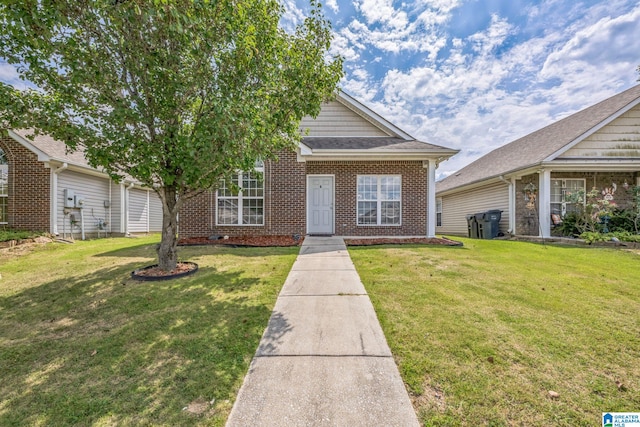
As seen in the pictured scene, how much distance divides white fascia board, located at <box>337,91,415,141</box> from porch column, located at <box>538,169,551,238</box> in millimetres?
5180

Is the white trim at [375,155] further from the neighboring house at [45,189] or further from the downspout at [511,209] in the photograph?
the neighboring house at [45,189]

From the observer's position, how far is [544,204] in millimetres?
10719

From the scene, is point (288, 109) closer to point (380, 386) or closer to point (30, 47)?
point (30, 47)

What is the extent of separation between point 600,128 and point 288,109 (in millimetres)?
13003

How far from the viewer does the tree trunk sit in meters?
5.51

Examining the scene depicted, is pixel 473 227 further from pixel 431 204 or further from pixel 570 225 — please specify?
pixel 431 204

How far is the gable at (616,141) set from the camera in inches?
434

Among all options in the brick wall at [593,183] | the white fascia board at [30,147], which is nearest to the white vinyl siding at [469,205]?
the brick wall at [593,183]

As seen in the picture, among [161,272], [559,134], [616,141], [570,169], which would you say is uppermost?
[559,134]

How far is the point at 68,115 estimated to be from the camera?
4922 mm

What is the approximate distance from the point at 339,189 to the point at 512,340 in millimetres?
8159

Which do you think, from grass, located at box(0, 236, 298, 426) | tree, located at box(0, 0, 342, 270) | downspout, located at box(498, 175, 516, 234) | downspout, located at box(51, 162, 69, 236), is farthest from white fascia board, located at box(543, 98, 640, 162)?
downspout, located at box(51, 162, 69, 236)

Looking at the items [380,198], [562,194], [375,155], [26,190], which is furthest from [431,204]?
[26,190]

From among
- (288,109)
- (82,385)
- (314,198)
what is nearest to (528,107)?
(314,198)
